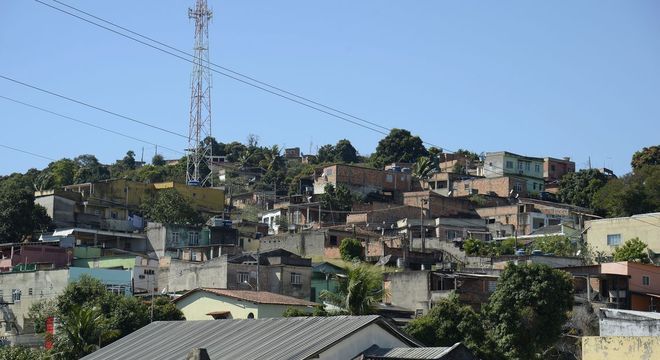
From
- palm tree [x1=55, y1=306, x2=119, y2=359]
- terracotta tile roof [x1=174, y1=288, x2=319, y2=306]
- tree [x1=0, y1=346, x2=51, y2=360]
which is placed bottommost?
tree [x1=0, y1=346, x2=51, y2=360]

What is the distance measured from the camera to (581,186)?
84.6 metres

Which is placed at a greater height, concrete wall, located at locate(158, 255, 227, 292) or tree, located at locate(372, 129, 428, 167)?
tree, located at locate(372, 129, 428, 167)

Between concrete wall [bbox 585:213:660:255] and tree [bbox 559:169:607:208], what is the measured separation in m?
16.9

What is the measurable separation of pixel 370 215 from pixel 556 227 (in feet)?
40.8

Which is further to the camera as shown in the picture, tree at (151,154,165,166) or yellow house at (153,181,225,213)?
tree at (151,154,165,166)

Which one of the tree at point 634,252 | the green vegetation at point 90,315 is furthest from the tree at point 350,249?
the green vegetation at point 90,315

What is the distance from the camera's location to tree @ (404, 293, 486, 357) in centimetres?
4141

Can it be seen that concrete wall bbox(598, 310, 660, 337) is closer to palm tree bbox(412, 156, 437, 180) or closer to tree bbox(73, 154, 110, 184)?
palm tree bbox(412, 156, 437, 180)

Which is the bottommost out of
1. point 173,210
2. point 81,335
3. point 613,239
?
point 81,335

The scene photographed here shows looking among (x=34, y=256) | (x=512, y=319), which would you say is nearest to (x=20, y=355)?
(x=512, y=319)

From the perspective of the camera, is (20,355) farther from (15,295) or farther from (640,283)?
(640,283)

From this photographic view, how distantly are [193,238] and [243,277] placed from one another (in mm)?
13609

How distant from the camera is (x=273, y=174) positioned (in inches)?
3937

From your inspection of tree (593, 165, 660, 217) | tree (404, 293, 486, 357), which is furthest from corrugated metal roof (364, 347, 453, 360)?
tree (593, 165, 660, 217)
